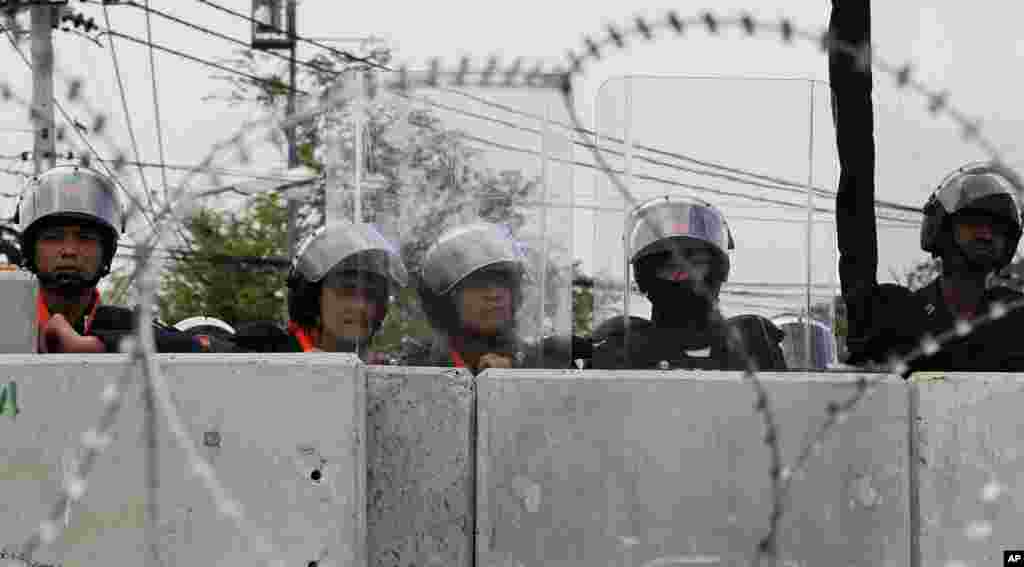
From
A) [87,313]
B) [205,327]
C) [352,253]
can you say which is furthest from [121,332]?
[205,327]

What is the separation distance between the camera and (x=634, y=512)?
5008 millimetres

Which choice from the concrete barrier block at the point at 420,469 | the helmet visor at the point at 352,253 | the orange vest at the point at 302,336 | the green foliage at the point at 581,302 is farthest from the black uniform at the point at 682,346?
the orange vest at the point at 302,336

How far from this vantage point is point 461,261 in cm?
574

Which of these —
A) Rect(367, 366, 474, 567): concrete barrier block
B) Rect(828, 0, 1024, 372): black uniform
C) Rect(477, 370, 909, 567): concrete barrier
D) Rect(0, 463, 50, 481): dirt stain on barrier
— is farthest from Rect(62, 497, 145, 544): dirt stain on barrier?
Rect(828, 0, 1024, 372): black uniform

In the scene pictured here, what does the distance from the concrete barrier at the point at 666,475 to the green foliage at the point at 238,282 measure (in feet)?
27.0

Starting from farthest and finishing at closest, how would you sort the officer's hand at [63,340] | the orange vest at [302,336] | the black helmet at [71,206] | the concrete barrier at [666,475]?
the black helmet at [71,206]
the orange vest at [302,336]
the officer's hand at [63,340]
the concrete barrier at [666,475]

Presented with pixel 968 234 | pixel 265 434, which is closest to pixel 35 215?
pixel 265 434

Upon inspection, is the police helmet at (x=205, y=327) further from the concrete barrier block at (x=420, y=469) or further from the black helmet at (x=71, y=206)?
the concrete barrier block at (x=420, y=469)

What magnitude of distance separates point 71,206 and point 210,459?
2.11 metres

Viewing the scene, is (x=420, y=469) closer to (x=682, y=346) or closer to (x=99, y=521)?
(x=99, y=521)

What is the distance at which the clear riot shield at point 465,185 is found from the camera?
569cm

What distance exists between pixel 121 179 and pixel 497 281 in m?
2.56

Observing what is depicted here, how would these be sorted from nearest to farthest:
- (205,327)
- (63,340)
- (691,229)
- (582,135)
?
(582,135)
(63,340)
(691,229)
(205,327)

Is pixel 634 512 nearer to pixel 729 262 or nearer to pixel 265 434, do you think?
pixel 265 434
